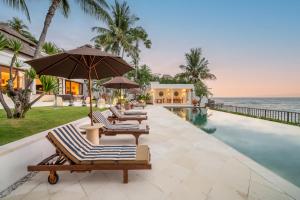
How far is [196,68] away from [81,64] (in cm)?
3888

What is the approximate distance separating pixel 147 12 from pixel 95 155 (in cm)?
2612

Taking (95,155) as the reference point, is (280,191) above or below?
below

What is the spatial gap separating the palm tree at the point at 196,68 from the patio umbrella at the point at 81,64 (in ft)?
123

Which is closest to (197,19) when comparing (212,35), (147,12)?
(212,35)

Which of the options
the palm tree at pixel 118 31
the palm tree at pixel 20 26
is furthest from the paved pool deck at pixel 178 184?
the palm tree at pixel 20 26

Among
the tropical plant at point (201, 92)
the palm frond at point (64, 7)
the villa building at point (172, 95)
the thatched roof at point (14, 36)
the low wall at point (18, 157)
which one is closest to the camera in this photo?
the low wall at point (18, 157)

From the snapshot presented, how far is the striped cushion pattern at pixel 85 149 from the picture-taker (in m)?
3.42

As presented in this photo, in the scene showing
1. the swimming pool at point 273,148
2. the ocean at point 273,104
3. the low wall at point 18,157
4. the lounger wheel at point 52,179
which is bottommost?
the ocean at point 273,104

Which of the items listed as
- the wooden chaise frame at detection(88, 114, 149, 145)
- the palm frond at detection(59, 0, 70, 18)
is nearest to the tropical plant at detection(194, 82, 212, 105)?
the palm frond at detection(59, 0, 70, 18)

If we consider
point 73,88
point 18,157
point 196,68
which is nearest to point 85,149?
point 18,157

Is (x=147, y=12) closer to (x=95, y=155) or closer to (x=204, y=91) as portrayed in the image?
(x=204, y=91)

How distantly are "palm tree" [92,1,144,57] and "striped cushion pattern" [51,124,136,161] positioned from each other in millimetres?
21650

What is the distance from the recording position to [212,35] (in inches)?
1107

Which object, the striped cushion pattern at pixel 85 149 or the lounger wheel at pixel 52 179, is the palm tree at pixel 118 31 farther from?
the lounger wheel at pixel 52 179
